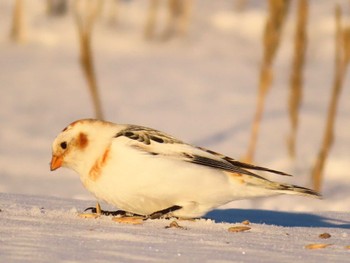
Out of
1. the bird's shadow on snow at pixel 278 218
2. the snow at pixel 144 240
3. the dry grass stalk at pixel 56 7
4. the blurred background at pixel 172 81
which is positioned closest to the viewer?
the snow at pixel 144 240

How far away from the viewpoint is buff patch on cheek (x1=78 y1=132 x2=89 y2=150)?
4668 millimetres

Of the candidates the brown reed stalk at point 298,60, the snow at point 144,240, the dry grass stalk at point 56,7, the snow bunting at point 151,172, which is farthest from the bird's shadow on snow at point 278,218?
the dry grass stalk at point 56,7

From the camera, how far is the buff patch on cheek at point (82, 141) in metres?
4.67

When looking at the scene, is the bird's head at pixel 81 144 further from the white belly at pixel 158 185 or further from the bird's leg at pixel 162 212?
the bird's leg at pixel 162 212

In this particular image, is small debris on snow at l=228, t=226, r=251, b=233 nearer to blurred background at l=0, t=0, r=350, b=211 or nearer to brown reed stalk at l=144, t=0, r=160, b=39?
blurred background at l=0, t=0, r=350, b=211

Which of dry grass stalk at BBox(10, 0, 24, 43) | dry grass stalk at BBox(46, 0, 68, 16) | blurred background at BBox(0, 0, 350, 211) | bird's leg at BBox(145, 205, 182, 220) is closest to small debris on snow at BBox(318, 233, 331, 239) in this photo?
bird's leg at BBox(145, 205, 182, 220)

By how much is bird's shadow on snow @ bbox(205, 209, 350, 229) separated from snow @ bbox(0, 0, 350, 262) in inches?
0.4

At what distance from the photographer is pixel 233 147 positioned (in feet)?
38.1

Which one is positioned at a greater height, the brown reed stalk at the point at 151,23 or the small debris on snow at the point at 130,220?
the brown reed stalk at the point at 151,23

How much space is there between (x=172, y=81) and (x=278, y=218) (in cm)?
801

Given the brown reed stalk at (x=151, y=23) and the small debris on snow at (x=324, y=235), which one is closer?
the small debris on snow at (x=324, y=235)

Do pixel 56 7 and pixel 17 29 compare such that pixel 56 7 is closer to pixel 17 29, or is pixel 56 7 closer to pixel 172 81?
pixel 17 29

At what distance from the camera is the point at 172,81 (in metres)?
13.6

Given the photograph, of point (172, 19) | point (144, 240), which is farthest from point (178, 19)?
point (144, 240)
